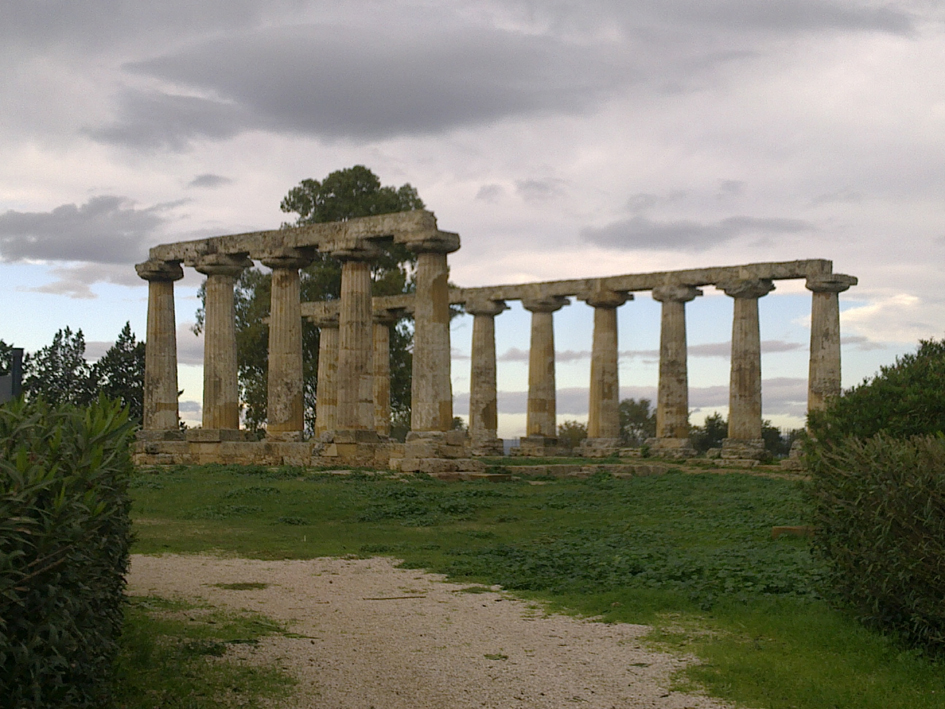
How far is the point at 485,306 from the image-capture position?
49125 millimetres

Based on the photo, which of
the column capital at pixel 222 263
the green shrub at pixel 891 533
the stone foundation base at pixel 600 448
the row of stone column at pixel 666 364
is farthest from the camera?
the stone foundation base at pixel 600 448

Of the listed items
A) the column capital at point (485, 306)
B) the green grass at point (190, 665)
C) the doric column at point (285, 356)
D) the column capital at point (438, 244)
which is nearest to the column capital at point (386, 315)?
the column capital at point (485, 306)

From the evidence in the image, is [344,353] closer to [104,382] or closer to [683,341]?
[683,341]

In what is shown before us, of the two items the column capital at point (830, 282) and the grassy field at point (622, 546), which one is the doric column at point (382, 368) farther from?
the column capital at point (830, 282)

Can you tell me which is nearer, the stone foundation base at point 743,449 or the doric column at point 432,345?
the doric column at point 432,345

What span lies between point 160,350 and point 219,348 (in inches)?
134

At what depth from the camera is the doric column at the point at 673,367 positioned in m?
44.0

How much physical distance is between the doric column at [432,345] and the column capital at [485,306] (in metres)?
16.2

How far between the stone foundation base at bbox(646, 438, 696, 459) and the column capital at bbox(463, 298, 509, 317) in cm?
985

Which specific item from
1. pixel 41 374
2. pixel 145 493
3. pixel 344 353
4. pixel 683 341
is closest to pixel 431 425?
pixel 344 353

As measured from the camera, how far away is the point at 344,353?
34.6m


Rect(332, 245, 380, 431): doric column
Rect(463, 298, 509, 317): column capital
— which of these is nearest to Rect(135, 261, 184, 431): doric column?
Rect(332, 245, 380, 431): doric column

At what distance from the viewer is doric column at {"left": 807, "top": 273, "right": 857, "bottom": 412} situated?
39906 mm

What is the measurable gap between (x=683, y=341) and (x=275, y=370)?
1720 centimetres
